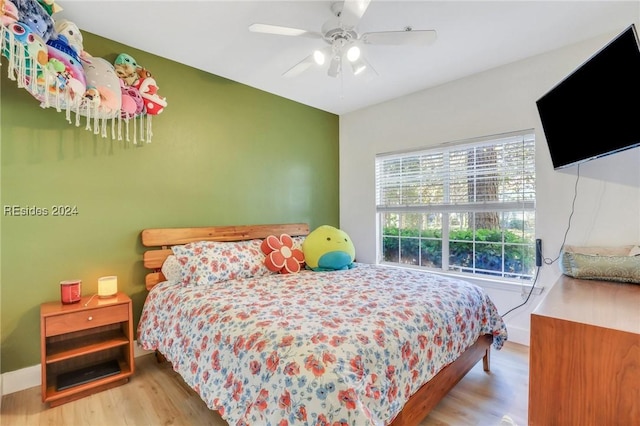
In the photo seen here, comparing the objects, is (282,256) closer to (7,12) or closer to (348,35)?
(348,35)

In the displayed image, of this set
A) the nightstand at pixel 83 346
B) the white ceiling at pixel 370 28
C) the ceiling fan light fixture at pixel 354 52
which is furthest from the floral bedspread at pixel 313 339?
the white ceiling at pixel 370 28

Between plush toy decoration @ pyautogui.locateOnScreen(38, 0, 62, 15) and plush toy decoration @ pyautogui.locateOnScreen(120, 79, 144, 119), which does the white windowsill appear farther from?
plush toy decoration @ pyautogui.locateOnScreen(38, 0, 62, 15)

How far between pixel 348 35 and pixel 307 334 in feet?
5.94

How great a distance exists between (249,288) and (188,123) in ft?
5.42

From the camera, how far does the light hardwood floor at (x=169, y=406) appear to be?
1748mm

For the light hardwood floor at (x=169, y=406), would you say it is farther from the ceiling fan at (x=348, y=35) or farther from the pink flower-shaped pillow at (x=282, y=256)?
the ceiling fan at (x=348, y=35)

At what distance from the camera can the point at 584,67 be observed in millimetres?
1812

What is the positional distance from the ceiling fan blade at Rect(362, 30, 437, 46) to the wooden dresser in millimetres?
1579

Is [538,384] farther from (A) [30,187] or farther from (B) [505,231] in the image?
(A) [30,187]

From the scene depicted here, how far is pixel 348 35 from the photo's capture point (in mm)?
1978

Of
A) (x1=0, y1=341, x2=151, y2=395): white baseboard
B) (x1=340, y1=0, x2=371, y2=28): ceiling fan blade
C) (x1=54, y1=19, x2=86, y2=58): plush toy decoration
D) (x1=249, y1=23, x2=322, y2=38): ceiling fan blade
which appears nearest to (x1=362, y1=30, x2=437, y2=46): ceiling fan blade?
(x1=340, y1=0, x2=371, y2=28): ceiling fan blade

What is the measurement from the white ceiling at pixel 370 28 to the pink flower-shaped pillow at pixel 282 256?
162 centimetres

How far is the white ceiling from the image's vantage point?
1.99 m

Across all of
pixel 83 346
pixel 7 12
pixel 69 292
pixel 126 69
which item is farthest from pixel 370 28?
pixel 83 346
